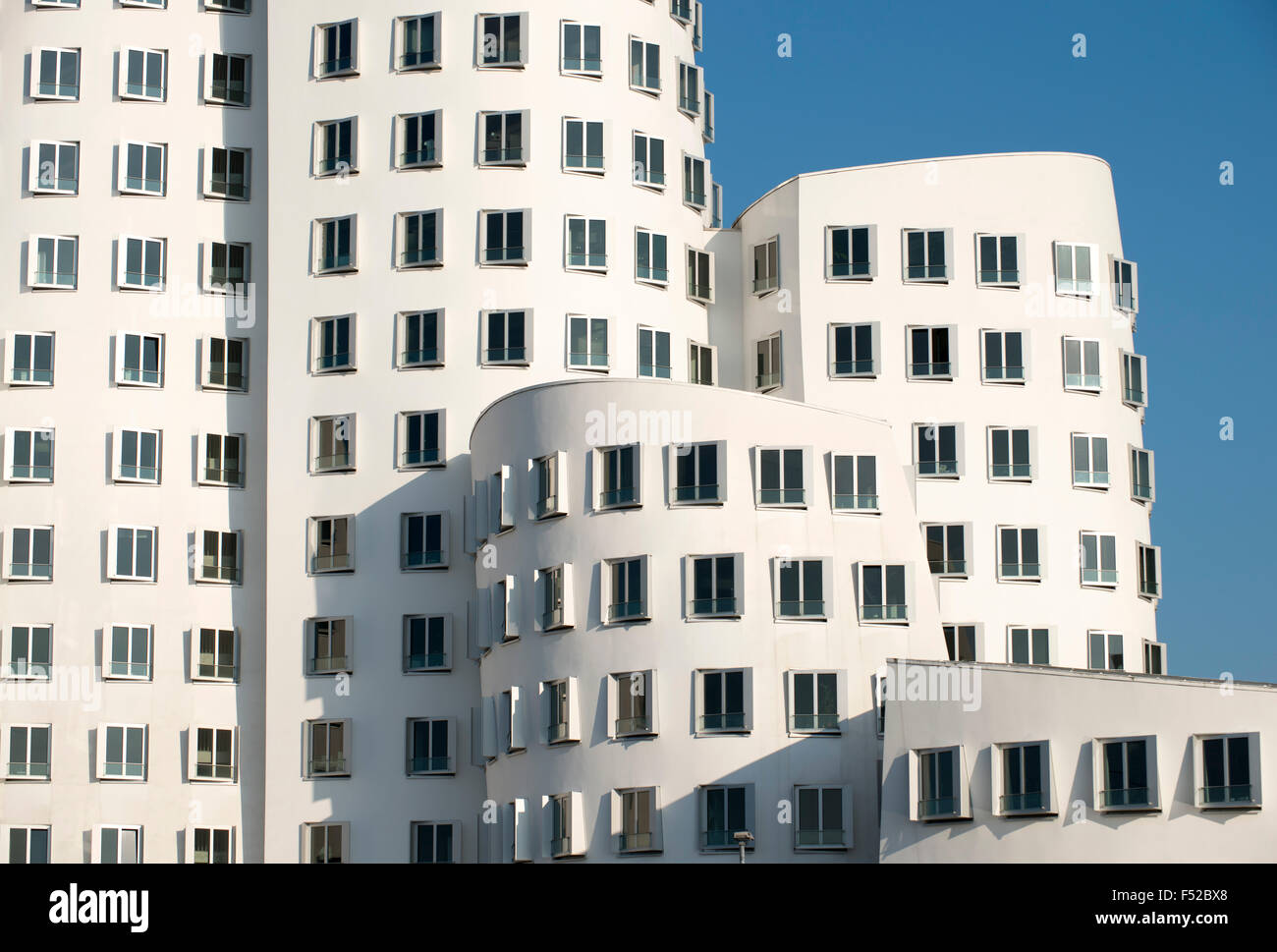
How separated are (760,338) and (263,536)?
19.2 m

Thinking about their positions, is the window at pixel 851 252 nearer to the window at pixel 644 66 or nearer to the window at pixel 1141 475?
the window at pixel 644 66

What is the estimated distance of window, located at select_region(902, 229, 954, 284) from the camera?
237ft

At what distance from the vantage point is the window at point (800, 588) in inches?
2431

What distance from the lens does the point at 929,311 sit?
71.9 m

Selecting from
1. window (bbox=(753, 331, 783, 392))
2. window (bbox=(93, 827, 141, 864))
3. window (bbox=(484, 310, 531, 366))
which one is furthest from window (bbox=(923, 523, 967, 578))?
window (bbox=(93, 827, 141, 864))

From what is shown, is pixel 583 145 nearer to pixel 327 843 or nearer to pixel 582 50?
pixel 582 50

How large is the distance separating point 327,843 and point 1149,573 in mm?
30038

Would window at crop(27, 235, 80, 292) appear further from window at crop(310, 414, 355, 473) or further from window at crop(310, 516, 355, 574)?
window at crop(310, 516, 355, 574)

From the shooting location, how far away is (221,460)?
73.6 m

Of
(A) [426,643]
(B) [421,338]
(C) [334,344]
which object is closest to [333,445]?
(C) [334,344]

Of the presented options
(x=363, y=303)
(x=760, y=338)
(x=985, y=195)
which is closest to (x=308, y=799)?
(x=363, y=303)
